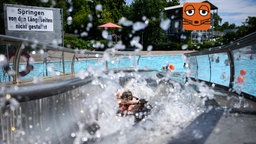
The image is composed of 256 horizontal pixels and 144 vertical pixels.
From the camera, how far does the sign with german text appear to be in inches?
563

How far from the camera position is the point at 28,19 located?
1478cm

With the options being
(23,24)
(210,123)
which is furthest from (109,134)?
(23,24)

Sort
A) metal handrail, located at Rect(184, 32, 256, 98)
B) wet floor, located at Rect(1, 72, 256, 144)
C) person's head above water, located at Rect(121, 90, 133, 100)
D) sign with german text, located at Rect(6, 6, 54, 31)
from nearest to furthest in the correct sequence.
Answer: wet floor, located at Rect(1, 72, 256, 144), metal handrail, located at Rect(184, 32, 256, 98), person's head above water, located at Rect(121, 90, 133, 100), sign with german text, located at Rect(6, 6, 54, 31)

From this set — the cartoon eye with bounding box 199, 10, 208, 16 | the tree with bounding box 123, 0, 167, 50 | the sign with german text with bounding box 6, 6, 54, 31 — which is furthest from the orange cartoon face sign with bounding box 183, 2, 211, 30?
the sign with german text with bounding box 6, 6, 54, 31

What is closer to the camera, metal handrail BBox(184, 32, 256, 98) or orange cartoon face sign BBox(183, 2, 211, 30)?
metal handrail BBox(184, 32, 256, 98)

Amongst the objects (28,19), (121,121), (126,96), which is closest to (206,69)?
(126,96)

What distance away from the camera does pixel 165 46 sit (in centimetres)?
3762

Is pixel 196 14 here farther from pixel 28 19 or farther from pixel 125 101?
pixel 125 101

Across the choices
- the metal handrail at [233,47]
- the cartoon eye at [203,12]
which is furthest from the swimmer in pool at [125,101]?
the cartoon eye at [203,12]

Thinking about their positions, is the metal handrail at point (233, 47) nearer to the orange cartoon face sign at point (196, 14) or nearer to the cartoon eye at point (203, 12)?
the orange cartoon face sign at point (196, 14)

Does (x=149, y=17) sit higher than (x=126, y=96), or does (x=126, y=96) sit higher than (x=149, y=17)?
(x=149, y=17)

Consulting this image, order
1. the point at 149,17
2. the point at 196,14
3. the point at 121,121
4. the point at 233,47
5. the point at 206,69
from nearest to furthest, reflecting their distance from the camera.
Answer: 1. the point at 121,121
2. the point at 233,47
3. the point at 206,69
4. the point at 196,14
5. the point at 149,17

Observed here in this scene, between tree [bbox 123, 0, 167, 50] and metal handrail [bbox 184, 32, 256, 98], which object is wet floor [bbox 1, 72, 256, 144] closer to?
metal handrail [bbox 184, 32, 256, 98]

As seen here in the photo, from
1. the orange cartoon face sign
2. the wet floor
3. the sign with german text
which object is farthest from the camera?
the orange cartoon face sign
